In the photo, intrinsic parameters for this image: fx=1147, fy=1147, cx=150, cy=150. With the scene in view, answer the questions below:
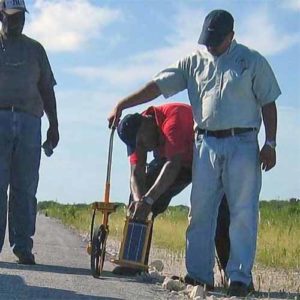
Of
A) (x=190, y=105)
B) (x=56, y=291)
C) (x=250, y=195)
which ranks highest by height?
(x=190, y=105)

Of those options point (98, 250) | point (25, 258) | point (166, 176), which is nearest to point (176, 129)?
point (166, 176)

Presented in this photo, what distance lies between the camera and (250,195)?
8.17m

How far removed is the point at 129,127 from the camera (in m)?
8.99

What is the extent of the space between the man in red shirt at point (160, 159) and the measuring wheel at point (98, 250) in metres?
0.29

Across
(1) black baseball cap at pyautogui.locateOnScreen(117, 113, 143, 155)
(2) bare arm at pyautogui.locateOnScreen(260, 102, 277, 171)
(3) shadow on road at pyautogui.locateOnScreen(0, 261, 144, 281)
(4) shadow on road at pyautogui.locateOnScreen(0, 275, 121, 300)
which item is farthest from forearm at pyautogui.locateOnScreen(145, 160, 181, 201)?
(4) shadow on road at pyautogui.locateOnScreen(0, 275, 121, 300)

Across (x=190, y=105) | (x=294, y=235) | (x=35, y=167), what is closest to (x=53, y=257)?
(x=35, y=167)

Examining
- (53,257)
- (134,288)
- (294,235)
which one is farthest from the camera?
(294,235)

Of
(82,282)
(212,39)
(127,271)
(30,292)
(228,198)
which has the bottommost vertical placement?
(30,292)

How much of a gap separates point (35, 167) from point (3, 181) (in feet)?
1.01

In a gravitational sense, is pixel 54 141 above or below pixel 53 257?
above

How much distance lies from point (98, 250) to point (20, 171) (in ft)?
4.43

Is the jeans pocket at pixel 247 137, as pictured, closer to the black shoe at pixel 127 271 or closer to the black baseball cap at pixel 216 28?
the black baseball cap at pixel 216 28

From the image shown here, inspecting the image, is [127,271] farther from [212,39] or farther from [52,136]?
[212,39]

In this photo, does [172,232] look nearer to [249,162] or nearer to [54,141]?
[54,141]
